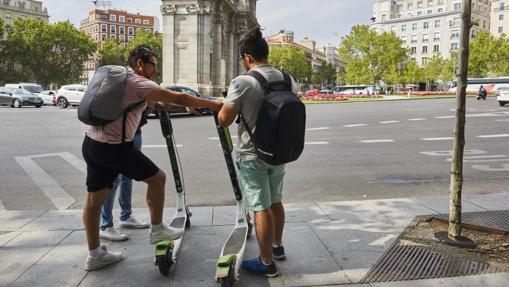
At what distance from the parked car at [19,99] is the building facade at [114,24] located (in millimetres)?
107587

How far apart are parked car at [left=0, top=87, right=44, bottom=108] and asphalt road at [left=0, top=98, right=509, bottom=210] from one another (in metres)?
21.6

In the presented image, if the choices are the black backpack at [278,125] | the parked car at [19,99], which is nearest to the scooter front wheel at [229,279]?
the black backpack at [278,125]

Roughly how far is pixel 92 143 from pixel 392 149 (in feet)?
29.9

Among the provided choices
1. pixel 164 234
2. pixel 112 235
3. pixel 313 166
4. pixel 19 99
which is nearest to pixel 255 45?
pixel 164 234

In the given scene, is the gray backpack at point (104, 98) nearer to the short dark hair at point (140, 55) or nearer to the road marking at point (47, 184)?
the short dark hair at point (140, 55)

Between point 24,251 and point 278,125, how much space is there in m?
2.76

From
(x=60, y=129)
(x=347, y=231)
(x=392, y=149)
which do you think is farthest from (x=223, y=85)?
(x=347, y=231)

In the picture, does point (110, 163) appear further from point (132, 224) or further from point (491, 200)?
point (491, 200)

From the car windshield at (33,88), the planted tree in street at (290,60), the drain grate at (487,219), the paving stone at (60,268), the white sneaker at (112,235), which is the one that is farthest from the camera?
the planted tree in street at (290,60)

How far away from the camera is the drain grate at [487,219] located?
481 cm

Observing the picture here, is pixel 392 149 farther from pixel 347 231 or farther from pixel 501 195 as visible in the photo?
pixel 347 231

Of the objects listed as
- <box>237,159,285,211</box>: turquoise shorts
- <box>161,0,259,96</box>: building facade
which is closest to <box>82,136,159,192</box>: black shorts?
<box>237,159,285,211</box>: turquoise shorts

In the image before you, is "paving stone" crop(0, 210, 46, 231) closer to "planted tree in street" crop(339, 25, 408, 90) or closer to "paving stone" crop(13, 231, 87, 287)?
"paving stone" crop(13, 231, 87, 287)

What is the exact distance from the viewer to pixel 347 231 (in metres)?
4.88
